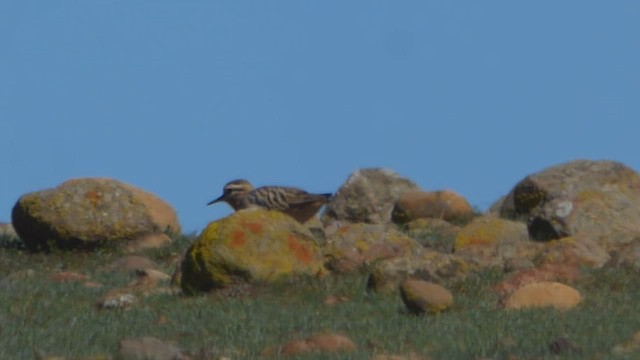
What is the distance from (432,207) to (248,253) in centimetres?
787

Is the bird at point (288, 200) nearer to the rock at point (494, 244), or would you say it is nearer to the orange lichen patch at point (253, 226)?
the rock at point (494, 244)

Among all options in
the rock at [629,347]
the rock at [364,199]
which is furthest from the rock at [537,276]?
the rock at [364,199]

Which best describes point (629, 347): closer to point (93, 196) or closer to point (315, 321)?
point (315, 321)

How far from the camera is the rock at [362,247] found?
612 inches

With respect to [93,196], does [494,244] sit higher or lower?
higher

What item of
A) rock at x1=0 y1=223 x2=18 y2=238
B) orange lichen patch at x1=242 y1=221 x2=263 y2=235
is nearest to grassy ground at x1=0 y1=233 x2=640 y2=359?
orange lichen patch at x1=242 y1=221 x2=263 y2=235

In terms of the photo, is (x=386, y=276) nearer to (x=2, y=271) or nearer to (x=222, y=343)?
(x=222, y=343)

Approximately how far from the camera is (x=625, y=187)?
68.5 feet

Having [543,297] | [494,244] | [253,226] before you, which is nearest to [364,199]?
[494,244]

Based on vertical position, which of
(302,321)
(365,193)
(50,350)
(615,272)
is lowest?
(50,350)

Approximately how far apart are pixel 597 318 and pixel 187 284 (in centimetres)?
389

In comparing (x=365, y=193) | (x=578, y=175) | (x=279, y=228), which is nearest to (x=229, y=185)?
(x=365, y=193)

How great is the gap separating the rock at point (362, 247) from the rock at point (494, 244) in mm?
570

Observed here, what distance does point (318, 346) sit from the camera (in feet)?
35.3
